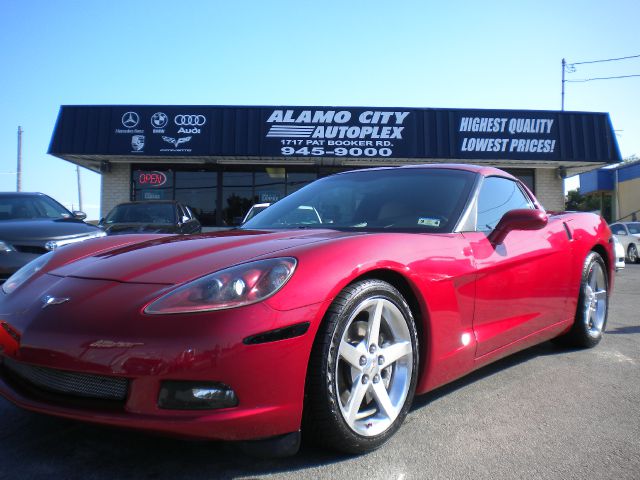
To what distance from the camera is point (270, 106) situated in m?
14.6

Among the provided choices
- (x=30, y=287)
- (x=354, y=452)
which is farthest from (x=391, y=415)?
(x=30, y=287)

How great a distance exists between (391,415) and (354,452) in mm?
258

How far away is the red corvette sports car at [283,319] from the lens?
181cm

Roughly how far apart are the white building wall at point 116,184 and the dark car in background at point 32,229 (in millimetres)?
8661

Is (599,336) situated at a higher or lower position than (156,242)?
lower

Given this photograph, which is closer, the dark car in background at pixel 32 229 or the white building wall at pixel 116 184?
the dark car in background at pixel 32 229

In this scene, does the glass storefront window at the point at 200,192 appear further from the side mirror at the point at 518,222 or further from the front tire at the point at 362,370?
the front tire at the point at 362,370

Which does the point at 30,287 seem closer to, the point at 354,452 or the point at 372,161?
the point at 354,452

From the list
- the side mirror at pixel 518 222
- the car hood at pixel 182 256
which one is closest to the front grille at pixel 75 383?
the car hood at pixel 182 256

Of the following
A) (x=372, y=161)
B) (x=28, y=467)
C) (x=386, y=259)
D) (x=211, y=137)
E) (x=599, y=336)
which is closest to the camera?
(x=28, y=467)

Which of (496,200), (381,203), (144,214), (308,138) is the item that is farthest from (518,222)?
(308,138)

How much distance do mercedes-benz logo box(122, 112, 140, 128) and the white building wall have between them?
1813 mm

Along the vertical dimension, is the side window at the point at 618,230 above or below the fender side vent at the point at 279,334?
above

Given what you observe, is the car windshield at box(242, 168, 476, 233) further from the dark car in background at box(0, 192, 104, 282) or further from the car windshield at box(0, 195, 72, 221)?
the car windshield at box(0, 195, 72, 221)
